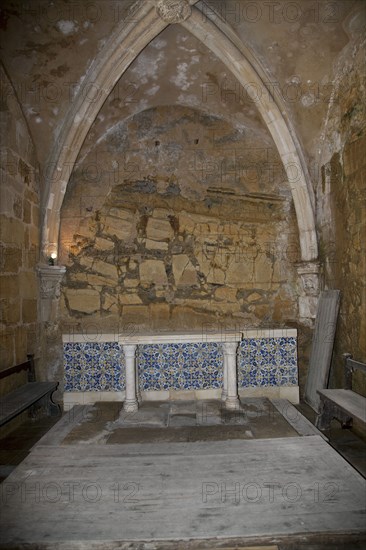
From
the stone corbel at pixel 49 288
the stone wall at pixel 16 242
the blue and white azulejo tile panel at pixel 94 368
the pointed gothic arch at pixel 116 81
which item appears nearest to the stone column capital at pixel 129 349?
the blue and white azulejo tile panel at pixel 94 368

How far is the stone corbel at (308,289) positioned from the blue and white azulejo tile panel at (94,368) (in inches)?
104

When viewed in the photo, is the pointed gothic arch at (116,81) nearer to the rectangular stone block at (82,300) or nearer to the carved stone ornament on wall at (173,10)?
the carved stone ornament on wall at (173,10)

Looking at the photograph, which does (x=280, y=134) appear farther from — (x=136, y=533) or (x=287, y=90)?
(x=136, y=533)

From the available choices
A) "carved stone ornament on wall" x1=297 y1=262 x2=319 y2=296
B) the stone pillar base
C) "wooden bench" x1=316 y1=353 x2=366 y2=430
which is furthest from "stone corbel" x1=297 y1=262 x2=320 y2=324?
the stone pillar base

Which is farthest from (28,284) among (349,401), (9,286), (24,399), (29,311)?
(349,401)

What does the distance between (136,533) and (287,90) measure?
488 centimetres

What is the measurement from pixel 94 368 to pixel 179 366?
1.10 m

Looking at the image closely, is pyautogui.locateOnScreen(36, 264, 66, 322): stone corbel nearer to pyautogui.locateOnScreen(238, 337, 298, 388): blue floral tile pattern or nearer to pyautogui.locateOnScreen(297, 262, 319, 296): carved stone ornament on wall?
pyautogui.locateOnScreen(238, 337, 298, 388): blue floral tile pattern

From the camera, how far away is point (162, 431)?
3639 mm

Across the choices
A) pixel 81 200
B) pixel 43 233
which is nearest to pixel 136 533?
pixel 43 233

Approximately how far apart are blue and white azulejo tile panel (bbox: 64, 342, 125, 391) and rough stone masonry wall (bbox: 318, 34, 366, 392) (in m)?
2.78

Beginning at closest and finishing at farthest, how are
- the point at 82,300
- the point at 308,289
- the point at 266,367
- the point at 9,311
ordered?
the point at 9,311 → the point at 266,367 → the point at 308,289 → the point at 82,300

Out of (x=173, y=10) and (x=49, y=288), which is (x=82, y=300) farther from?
(x=173, y=10)

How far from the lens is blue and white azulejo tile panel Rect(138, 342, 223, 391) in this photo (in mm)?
4605
